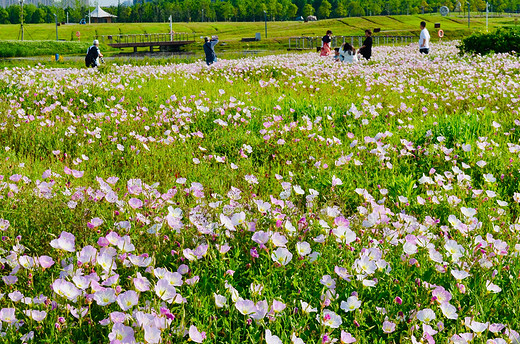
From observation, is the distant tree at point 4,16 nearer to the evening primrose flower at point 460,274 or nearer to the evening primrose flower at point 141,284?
the evening primrose flower at point 141,284

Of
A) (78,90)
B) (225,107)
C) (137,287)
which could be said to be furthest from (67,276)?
(78,90)

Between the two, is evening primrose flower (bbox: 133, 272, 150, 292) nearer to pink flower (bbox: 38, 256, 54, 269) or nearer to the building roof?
pink flower (bbox: 38, 256, 54, 269)

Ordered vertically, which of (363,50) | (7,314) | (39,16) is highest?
(39,16)

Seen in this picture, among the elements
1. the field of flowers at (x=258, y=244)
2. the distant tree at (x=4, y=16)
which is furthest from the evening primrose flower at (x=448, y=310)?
the distant tree at (x=4, y=16)

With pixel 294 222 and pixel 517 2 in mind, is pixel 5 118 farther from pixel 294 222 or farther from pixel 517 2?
pixel 517 2

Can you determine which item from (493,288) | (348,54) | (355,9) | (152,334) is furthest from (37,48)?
(355,9)

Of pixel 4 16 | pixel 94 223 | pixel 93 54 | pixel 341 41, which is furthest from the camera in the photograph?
pixel 4 16

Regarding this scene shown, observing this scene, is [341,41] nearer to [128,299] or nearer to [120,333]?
[128,299]

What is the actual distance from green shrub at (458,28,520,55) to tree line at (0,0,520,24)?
125 meters

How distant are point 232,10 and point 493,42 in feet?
447

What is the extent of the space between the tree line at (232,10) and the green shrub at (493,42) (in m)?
125

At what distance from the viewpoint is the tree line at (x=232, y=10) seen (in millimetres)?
137000

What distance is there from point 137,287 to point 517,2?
171472 millimetres

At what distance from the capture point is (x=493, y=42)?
17656 mm
